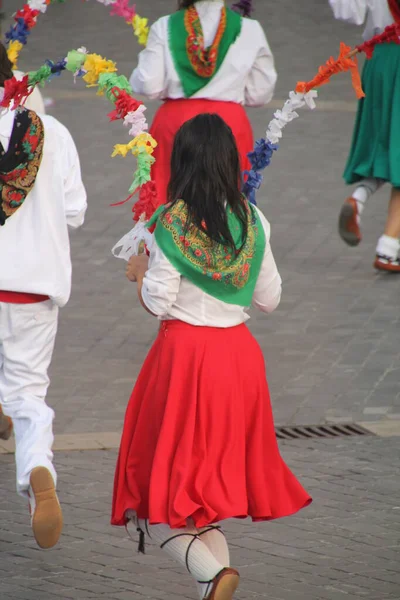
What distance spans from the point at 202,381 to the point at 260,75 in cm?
400

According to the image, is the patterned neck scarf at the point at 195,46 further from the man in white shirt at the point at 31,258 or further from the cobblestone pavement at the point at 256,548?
the man in white shirt at the point at 31,258

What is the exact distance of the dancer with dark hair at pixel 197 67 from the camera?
24.0 ft

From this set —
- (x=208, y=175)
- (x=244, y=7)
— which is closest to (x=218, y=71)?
(x=244, y=7)

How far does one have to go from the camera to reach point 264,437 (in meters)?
4.10

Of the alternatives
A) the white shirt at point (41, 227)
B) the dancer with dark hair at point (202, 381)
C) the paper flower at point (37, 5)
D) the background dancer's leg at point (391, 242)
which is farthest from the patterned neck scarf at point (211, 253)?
the background dancer's leg at point (391, 242)

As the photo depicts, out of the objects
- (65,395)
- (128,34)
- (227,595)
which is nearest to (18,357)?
(227,595)

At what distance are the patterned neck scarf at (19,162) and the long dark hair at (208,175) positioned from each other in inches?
30.0

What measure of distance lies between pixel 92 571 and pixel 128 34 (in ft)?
38.0

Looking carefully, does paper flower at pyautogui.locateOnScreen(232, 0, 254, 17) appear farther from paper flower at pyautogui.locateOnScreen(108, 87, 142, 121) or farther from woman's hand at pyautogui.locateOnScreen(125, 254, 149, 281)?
woman's hand at pyautogui.locateOnScreen(125, 254, 149, 281)

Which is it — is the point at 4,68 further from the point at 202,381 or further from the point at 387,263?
the point at 387,263

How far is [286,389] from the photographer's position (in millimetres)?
6652

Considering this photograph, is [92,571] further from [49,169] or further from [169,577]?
[49,169]

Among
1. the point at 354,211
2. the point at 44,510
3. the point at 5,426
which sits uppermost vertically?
the point at 44,510

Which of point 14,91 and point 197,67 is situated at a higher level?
point 14,91
